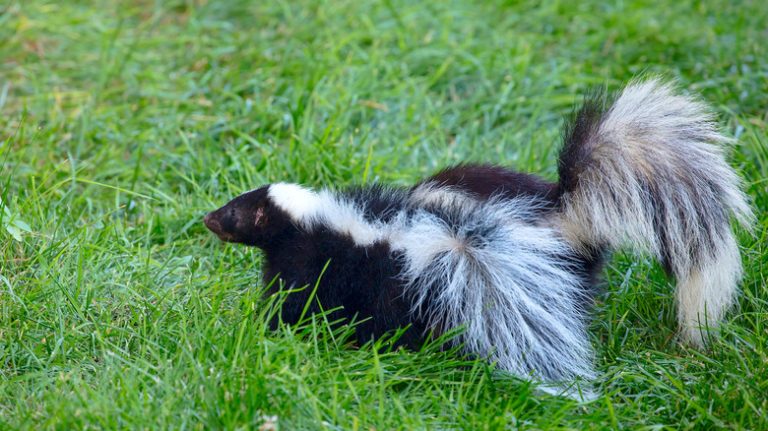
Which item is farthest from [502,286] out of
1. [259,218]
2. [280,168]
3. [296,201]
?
[280,168]

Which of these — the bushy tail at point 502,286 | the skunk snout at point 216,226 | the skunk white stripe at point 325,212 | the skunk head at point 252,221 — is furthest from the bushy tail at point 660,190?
the skunk snout at point 216,226

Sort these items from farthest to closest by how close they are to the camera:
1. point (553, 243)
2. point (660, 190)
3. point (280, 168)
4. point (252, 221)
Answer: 1. point (280, 168)
2. point (252, 221)
3. point (553, 243)
4. point (660, 190)

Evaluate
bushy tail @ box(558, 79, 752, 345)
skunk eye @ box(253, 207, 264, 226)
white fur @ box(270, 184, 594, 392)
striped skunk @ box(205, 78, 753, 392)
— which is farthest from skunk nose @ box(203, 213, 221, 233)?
bushy tail @ box(558, 79, 752, 345)

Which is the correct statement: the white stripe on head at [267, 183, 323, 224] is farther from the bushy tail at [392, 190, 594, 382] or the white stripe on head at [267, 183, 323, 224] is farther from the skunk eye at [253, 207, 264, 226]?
the bushy tail at [392, 190, 594, 382]

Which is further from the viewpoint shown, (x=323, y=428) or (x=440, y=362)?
(x=440, y=362)

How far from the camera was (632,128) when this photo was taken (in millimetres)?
3795

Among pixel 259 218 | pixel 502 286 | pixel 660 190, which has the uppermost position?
pixel 660 190

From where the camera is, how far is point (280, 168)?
5406mm

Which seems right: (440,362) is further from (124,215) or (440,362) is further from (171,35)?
(171,35)

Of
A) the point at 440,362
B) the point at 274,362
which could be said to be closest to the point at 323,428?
the point at 274,362

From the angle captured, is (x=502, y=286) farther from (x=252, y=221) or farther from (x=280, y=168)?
(x=280, y=168)

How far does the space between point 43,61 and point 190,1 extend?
143 cm

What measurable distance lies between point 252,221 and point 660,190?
1.83m

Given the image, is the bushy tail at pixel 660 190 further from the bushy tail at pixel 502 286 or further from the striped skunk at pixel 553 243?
the bushy tail at pixel 502 286
